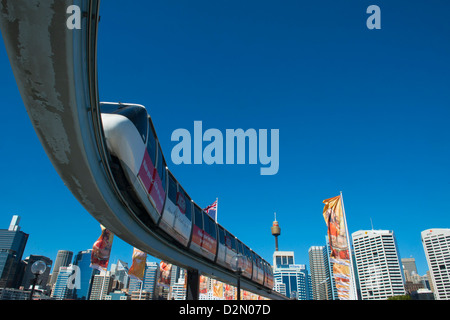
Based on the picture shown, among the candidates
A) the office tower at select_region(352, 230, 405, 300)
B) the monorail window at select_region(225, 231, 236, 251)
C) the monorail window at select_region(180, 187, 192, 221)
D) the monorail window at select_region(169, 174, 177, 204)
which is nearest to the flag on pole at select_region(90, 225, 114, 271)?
the monorail window at select_region(225, 231, 236, 251)

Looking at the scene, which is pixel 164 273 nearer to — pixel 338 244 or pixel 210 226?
pixel 210 226

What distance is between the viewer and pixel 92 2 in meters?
4.32

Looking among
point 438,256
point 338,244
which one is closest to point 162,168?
point 338,244

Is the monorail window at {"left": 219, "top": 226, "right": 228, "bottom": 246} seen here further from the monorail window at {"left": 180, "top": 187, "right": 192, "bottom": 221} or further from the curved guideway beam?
the curved guideway beam

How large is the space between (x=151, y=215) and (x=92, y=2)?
8598 millimetres

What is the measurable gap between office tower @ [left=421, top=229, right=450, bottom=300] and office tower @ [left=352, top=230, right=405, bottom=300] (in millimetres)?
17601

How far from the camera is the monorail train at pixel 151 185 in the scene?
8.26 metres

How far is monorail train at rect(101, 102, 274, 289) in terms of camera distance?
27.1 ft

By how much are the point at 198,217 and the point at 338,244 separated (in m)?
12.1

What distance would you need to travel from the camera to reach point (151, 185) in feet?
34.6

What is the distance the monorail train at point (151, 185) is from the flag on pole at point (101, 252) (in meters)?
10.5

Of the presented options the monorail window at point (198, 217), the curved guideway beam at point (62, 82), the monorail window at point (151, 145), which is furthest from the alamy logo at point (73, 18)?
the monorail window at point (198, 217)

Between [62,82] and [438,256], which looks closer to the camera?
[62,82]

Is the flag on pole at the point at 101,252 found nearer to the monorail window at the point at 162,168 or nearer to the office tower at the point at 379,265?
the monorail window at the point at 162,168
